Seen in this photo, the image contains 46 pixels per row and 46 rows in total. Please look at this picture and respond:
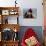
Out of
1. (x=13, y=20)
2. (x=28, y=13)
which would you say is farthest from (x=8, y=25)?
→ (x=28, y=13)

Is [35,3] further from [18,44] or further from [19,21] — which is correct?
[18,44]

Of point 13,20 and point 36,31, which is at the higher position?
point 13,20

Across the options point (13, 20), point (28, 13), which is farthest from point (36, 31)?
Answer: point (13, 20)

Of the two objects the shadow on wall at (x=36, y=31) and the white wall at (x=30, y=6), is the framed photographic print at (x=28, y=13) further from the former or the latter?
the shadow on wall at (x=36, y=31)

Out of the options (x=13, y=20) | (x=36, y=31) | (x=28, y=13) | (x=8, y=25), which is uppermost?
(x=28, y=13)

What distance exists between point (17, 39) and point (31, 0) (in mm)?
1285

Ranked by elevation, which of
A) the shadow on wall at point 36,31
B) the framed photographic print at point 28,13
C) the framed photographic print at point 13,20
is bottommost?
the shadow on wall at point 36,31

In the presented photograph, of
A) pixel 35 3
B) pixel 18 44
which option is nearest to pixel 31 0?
pixel 35 3

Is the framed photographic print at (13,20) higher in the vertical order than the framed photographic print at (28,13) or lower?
lower

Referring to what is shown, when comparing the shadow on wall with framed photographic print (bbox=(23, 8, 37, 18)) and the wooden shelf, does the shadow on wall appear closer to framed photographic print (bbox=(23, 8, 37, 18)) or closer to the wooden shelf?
the wooden shelf

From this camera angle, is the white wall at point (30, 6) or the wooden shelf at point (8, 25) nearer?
the wooden shelf at point (8, 25)

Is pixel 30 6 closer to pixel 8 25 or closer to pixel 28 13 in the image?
pixel 28 13

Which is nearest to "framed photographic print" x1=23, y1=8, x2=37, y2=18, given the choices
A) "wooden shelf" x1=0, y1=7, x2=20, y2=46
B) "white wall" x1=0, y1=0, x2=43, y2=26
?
"white wall" x1=0, y1=0, x2=43, y2=26

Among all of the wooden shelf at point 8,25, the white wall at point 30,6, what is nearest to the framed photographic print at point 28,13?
the white wall at point 30,6
